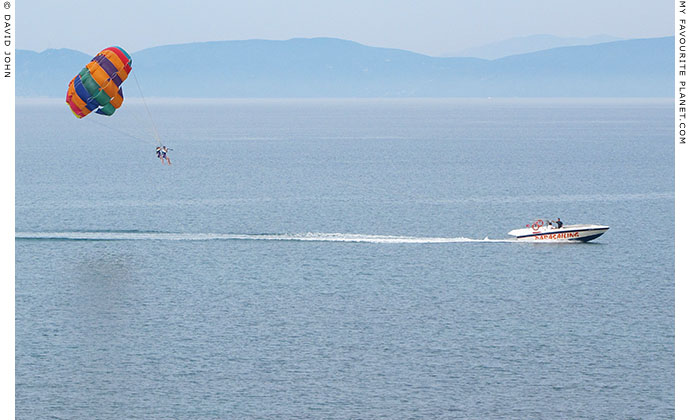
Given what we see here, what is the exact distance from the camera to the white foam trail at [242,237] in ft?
397

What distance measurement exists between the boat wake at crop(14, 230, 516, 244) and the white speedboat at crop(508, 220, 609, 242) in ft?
7.30

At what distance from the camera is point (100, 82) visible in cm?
10356

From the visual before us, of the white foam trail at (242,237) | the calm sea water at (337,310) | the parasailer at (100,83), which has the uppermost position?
the parasailer at (100,83)

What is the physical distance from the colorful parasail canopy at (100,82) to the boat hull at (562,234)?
1900 inches

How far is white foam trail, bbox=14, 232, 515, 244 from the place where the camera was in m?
121

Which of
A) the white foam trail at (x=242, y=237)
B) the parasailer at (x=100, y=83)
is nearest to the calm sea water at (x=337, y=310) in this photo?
the white foam trail at (x=242, y=237)

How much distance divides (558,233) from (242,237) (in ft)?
123

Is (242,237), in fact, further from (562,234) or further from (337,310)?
(562,234)

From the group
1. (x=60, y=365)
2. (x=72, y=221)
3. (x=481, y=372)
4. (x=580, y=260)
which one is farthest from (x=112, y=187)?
(x=481, y=372)

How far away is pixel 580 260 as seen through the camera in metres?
112

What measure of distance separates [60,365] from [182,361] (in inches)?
349

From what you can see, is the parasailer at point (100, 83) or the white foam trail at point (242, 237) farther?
the white foam trail at point (242, 237)

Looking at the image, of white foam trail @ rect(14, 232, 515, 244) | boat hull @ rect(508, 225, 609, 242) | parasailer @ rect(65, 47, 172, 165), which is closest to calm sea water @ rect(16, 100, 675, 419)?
white foam trail @ rect(14, 232, 515, 244)

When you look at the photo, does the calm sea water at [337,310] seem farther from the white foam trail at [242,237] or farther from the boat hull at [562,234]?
the boat hull at [562,234]
